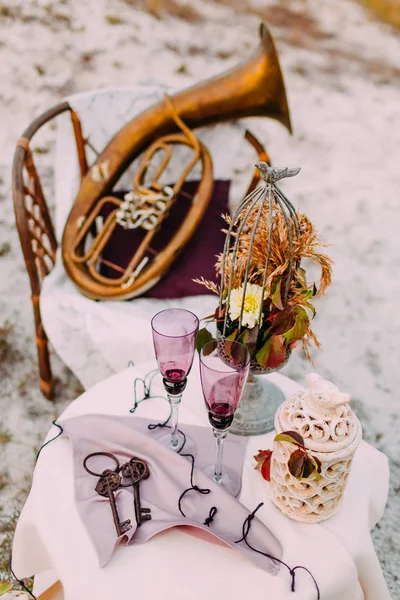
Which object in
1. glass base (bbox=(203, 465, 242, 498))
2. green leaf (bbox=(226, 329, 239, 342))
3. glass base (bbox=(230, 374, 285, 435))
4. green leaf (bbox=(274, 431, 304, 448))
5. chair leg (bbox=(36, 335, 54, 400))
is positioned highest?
green leaf (bbox=(226, 329, 239, 342))

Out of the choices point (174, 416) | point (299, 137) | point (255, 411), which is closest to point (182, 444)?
point (174, 416)

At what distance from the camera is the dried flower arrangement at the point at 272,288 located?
1.00 m

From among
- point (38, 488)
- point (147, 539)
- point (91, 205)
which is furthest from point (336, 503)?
point (91, 205)

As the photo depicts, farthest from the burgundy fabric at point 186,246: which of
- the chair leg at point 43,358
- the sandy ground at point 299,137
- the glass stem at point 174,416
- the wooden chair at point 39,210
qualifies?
the glass stem at point 174,416

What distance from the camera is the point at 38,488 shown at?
40.8 inches

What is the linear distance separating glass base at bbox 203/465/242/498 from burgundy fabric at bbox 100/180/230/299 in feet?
2.85

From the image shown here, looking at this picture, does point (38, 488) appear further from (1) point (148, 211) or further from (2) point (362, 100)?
(2) point (362, 100)

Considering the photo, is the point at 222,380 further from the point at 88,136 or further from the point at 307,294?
the point at 88,136

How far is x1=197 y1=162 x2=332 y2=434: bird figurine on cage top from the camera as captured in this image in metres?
0.99

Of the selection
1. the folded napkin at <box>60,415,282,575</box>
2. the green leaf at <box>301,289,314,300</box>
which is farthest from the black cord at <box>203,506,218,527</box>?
the green leaf at <box>301,289,314,300</box>

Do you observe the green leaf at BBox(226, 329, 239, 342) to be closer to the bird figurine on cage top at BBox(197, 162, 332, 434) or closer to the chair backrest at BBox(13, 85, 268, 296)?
the bird figurine on cage top at BBox(197, 162, 332, 434)

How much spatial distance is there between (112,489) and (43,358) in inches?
37.3

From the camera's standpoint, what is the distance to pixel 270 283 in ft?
3.36

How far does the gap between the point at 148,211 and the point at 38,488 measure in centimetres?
109
